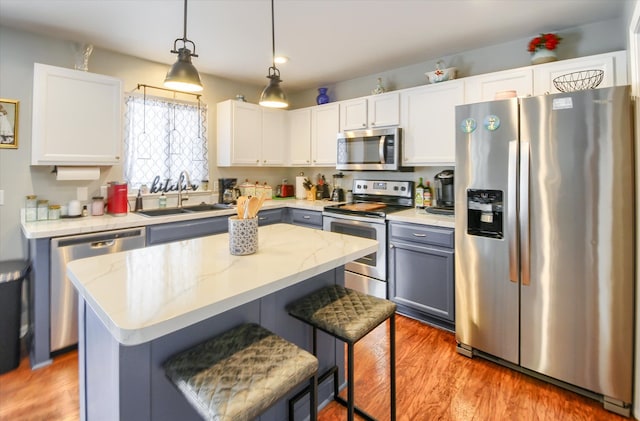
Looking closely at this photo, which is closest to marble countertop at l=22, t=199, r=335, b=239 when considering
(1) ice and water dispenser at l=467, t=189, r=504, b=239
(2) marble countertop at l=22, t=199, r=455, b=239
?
(2) marble countertop at l=22, t=199, r=455, b=239

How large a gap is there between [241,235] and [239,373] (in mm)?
636

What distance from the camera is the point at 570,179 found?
1.85m

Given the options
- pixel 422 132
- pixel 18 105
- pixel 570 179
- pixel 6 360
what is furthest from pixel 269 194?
pixel 570 179

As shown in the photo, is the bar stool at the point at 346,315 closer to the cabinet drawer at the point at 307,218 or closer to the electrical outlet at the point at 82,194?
the cabinet drawer at the point at 307,218

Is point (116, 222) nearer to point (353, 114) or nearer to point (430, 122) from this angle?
point (353, 114)

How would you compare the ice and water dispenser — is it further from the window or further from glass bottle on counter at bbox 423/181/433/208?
the window

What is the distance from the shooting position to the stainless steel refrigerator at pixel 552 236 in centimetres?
175

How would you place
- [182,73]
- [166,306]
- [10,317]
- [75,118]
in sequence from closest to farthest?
[166,306]
[182,73]
[10,317]
[75,118]

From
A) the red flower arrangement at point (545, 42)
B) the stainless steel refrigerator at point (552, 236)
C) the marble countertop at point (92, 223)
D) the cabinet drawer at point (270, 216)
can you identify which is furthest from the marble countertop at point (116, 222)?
the red flower arrangement at point (545, 42)

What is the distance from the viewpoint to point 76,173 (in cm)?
266

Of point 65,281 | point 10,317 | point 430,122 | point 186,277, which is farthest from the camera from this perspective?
point 430,122

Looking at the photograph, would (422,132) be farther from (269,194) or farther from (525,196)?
(269,194)

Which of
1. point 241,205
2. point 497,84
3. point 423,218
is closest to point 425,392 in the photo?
point 423,218

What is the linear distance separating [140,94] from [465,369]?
3656 millimetres
